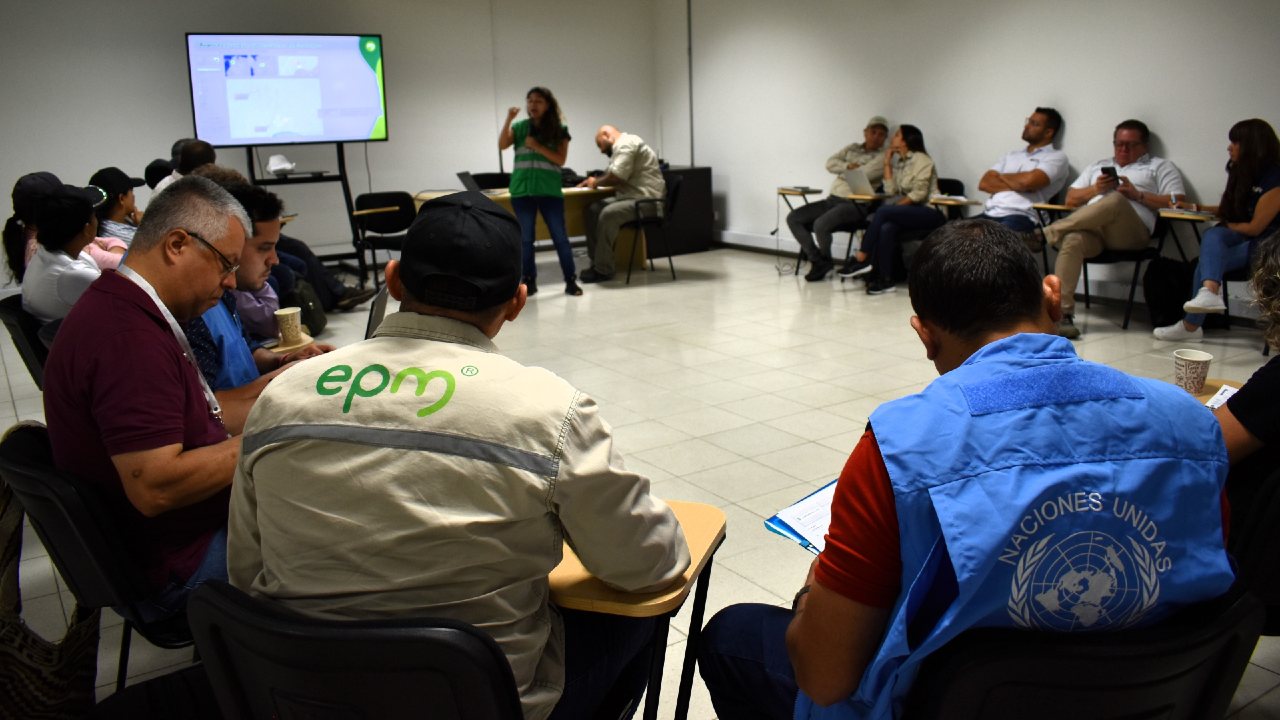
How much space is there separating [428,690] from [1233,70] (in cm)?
621

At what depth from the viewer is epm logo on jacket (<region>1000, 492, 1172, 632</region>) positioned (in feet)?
3.35

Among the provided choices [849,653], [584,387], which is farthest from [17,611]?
[584,387]

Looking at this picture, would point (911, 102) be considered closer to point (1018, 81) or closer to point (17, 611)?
point (1018, 81)

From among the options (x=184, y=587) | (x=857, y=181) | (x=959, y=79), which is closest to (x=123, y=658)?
(x=184, y=587)

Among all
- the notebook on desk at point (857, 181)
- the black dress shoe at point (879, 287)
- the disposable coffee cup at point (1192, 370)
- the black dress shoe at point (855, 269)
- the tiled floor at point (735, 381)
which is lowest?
the tiled floor at point (735, 381)

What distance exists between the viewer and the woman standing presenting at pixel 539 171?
712 centimetres

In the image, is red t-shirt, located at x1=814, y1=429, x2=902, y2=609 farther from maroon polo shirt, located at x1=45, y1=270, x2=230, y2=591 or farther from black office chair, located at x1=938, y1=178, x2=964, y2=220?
black office chair, located at x1=938, y1=178, x2=964, y2=220

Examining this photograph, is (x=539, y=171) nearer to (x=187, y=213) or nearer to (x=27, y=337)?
(x=27, y=337)

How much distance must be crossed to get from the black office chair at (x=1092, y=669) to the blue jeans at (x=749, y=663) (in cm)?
41

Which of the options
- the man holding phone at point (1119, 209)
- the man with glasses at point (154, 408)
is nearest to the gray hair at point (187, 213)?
the man with glasses at point (154, 408)

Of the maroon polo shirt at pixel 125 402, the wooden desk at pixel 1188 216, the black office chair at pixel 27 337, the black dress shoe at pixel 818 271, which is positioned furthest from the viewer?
the black dress shoe at pixel 818 271

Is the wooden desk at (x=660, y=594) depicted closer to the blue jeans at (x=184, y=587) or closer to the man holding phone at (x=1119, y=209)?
the blue jeans at (x=184, y=587)

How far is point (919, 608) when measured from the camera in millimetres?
1097

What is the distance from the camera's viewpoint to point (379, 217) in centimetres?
766
